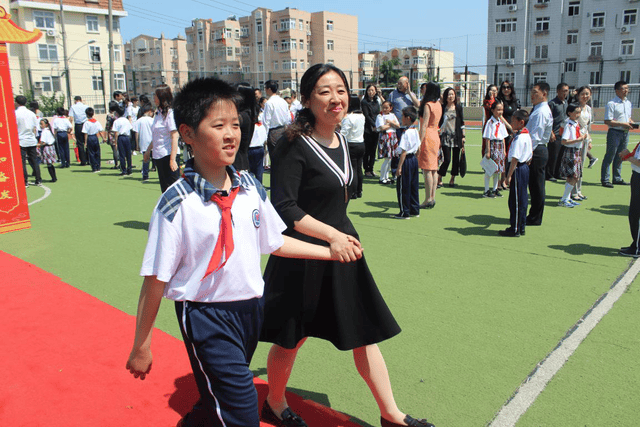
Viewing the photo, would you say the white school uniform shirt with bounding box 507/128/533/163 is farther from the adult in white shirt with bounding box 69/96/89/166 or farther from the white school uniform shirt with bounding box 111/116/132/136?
the adult in white shirt with bounding box 69/96/89/166

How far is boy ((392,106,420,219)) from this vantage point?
7633 mm

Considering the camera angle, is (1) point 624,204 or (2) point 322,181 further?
(1) point 624,204

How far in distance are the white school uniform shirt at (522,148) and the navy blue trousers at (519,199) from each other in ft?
0.36

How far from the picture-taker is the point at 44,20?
45.5 metres

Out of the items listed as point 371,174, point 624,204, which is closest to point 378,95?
point 371,174

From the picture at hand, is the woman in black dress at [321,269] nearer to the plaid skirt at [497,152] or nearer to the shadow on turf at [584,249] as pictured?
the shadow on turf at [584,249]

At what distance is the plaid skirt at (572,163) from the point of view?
27.7ft

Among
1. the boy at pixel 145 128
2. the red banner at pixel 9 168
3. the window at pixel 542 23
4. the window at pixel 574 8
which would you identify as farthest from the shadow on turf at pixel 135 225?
the window at pixel 574 8

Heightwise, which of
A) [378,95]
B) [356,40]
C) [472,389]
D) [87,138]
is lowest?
[472,389]

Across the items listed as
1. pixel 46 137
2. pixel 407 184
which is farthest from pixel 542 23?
pixel 407 184

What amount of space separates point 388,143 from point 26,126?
735 centimetres

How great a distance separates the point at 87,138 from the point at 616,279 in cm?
1268

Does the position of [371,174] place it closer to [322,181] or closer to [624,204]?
[624,204]

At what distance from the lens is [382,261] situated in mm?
5773
